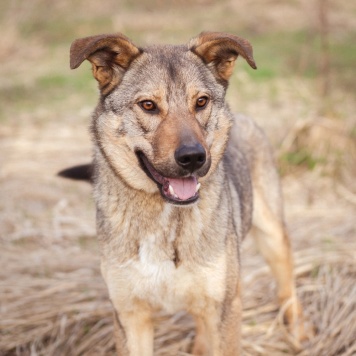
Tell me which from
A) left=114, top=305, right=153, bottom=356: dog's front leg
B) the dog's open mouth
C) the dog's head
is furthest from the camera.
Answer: left=114, top=305, right=153, bottom=356: dog's front leg

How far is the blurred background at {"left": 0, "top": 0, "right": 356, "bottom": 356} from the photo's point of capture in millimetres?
5152

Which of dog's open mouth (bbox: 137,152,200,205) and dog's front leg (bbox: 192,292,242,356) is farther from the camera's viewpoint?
dog's front leg (bbox: 192,292,242,356)

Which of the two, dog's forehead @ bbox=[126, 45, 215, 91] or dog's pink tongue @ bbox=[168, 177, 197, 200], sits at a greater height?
dog's forehead @ bbox=[126, 45, 215, 91]

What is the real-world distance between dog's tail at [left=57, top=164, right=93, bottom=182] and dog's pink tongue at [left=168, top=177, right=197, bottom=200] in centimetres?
128

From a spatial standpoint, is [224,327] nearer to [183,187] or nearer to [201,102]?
[183,187]

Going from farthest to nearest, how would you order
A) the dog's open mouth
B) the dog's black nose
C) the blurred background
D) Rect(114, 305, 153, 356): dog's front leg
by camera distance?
the blurred background < Rect(114, 305, 153, 356): dog's front leg < the dog's open mouth < the dog's black nose

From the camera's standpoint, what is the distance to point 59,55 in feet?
51.4

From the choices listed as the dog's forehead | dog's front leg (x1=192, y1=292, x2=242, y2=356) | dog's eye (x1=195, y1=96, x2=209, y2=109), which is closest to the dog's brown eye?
the dog's forehead

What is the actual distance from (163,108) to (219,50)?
0.66m

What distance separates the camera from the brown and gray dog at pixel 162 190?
12.0ft

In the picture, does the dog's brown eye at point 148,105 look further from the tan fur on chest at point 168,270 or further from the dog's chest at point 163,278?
the dog's chest at point 163,278

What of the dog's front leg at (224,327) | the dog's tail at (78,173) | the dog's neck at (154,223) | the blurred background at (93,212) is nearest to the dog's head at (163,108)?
the dog's neck at (154,223)

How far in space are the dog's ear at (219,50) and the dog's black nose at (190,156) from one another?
74 cm

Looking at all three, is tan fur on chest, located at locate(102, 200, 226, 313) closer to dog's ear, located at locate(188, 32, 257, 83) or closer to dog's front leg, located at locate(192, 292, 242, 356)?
dog's front leg, located at locate(192, 292, 242, 356)
